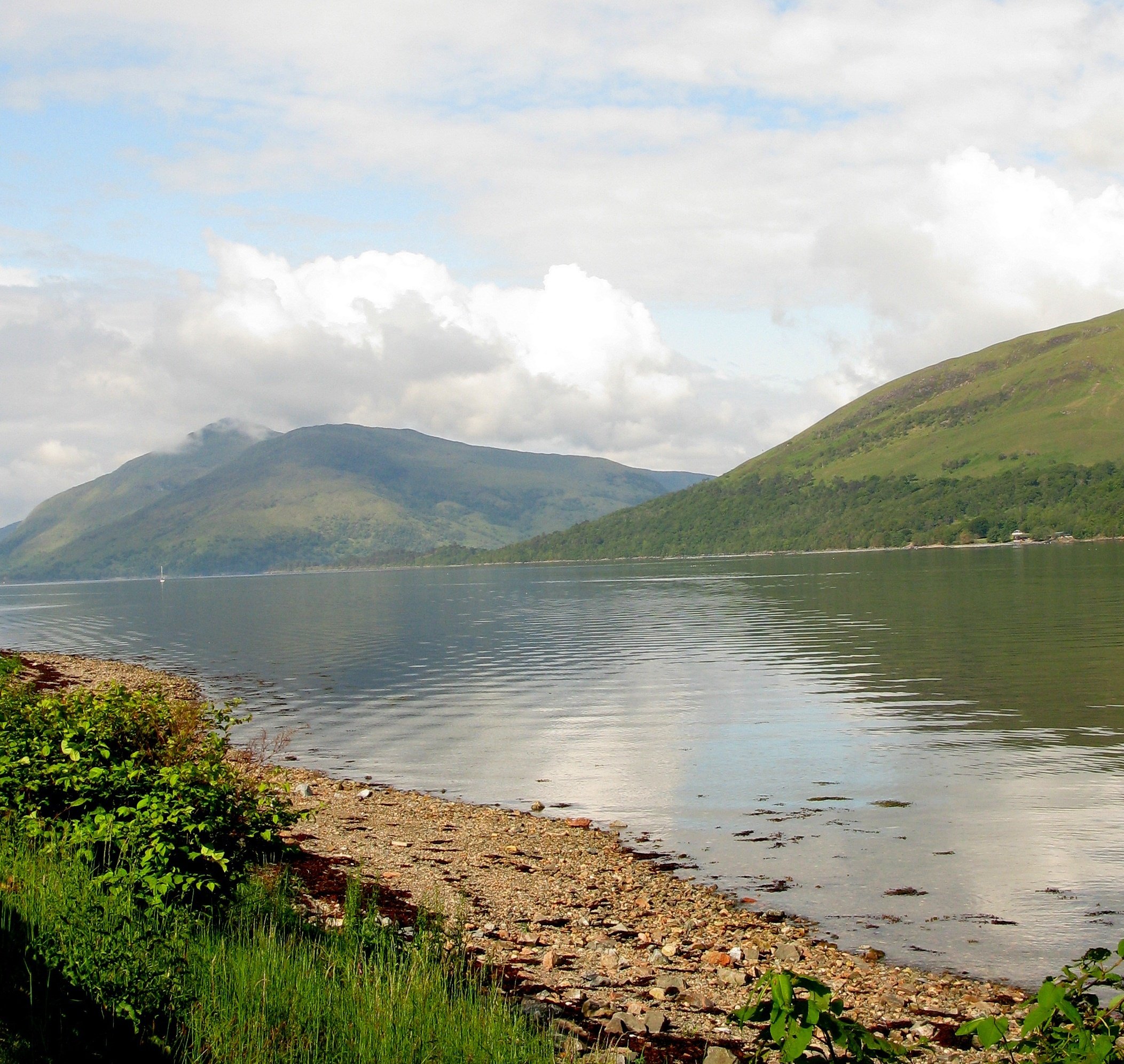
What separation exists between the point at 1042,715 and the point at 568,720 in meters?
22.0

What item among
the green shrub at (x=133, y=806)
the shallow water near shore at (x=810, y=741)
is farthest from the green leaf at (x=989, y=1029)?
the shallow water near shore at (x=810, y=741)

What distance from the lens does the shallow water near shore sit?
75.7 feet

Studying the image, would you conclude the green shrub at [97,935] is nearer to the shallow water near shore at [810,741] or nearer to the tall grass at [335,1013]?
the tall grass at [335,1013]

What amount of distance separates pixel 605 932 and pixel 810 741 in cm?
2470

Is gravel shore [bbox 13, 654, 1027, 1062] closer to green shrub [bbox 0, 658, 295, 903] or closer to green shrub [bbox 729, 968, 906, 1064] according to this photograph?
green shrub [bbox 0, 658, 295, 903]

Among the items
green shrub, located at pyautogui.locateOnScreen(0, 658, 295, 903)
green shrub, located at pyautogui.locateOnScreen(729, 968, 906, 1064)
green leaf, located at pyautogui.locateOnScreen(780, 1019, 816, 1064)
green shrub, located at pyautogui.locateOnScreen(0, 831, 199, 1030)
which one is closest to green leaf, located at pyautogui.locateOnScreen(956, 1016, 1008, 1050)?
green shrub, located at pyautogui.locateOnScreen(729, 968, 906, 1064)

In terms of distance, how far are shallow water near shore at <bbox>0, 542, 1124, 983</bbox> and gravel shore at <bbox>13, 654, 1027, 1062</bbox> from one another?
4.99 ft

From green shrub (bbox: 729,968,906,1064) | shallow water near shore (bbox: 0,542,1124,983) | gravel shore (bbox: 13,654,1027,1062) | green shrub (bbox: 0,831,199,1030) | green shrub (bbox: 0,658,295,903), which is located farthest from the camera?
shallow water near shore (bbox: 0,542,1124,983)

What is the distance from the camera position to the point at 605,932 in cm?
1991

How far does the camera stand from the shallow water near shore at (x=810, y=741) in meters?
23.1

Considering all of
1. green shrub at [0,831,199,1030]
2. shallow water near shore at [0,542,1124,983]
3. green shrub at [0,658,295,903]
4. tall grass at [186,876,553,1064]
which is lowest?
shallow water near shore at [0,542,1124,983]

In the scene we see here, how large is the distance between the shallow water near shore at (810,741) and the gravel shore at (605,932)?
4.99ft

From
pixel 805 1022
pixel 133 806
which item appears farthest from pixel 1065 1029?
pixel 133 806

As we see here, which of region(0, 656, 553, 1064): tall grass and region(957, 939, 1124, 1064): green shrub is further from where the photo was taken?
A: region(0, 656, 553, 1064): tall grass
